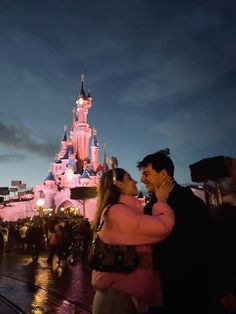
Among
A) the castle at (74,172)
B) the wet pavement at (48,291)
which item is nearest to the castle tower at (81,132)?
the castle at (74,172)

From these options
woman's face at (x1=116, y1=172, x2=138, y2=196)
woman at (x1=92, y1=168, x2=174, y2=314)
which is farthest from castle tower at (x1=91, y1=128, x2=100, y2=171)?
woman at (x1=92, y1=168, x2=174, y2=314)

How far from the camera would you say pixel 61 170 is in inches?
2672

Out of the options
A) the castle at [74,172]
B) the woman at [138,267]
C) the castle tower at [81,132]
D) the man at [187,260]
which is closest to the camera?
the woman at [138,267]

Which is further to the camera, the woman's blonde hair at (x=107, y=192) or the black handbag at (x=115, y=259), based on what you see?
the woman's blonde hair at (x=107, y=192)

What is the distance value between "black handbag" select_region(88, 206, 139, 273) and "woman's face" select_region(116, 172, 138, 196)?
47 centimetres

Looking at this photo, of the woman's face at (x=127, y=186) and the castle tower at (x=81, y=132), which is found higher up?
the castle tower at (x=81, y=132)

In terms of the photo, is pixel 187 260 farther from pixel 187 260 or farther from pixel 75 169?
pixel 75 169

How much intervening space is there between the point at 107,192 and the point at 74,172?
61.1m

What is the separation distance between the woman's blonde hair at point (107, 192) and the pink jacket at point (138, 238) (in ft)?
0.58

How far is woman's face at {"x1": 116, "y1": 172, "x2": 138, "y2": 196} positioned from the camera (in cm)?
264

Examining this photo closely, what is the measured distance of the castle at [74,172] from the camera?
58.2m

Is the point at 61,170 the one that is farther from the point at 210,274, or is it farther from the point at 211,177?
the point at 210,274

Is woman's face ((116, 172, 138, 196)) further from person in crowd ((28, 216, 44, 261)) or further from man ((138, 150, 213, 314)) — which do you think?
person in crowd ((28, 216, 44, 261))

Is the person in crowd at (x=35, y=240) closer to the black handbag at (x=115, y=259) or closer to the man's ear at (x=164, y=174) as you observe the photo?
the man's ear at (x=164, y=174)
